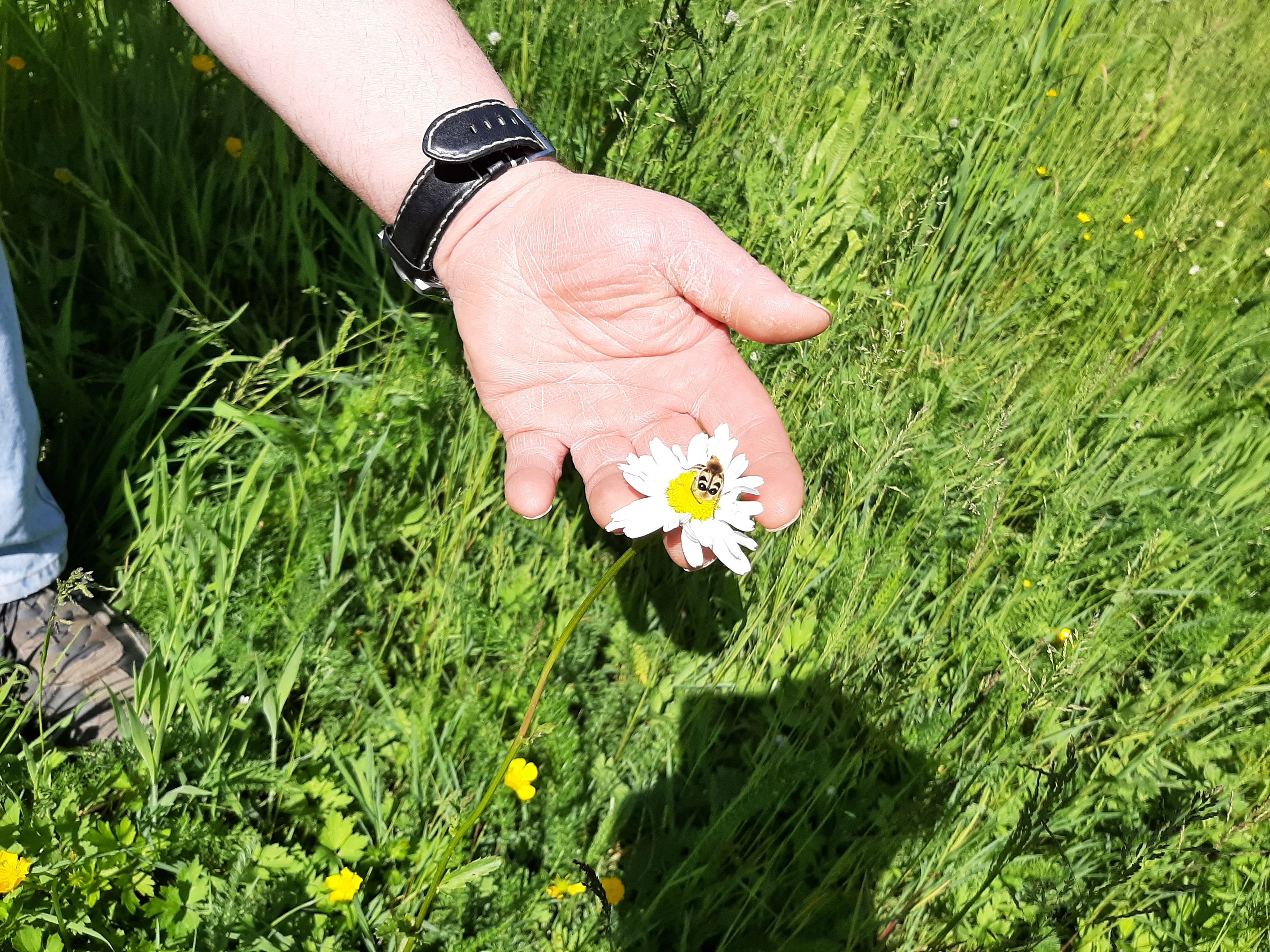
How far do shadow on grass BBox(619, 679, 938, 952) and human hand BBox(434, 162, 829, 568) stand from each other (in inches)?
16.6

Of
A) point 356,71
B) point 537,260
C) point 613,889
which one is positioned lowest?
point 613,889

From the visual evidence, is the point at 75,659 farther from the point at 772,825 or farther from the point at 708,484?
the point at 772,825

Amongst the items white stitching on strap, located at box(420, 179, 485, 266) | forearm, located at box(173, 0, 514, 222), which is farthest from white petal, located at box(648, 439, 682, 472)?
forearm, located at box(173, 0, 514, 222)

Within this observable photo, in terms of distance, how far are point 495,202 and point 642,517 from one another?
0.82 meters

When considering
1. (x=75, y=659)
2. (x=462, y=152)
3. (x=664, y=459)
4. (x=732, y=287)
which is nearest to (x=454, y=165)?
(x=462, y=152)

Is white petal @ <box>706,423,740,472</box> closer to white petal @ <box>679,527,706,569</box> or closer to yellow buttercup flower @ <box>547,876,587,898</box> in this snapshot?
white petal @ <box>679,527,706,569</box>

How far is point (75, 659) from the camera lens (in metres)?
1.48

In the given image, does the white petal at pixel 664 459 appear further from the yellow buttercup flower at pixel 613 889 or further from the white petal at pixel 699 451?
the yellow buttercup flower at pixel 613 889

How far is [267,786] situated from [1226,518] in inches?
94.0

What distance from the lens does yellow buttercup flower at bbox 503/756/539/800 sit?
1411 mm

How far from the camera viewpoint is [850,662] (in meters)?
1.66

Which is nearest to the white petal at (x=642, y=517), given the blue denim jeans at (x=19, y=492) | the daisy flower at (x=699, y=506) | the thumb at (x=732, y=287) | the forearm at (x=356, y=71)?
the daisy flower at (x=699, y=506)

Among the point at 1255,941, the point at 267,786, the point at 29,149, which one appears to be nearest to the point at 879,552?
the point at 1255,941

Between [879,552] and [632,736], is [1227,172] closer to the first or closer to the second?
[879,552]
